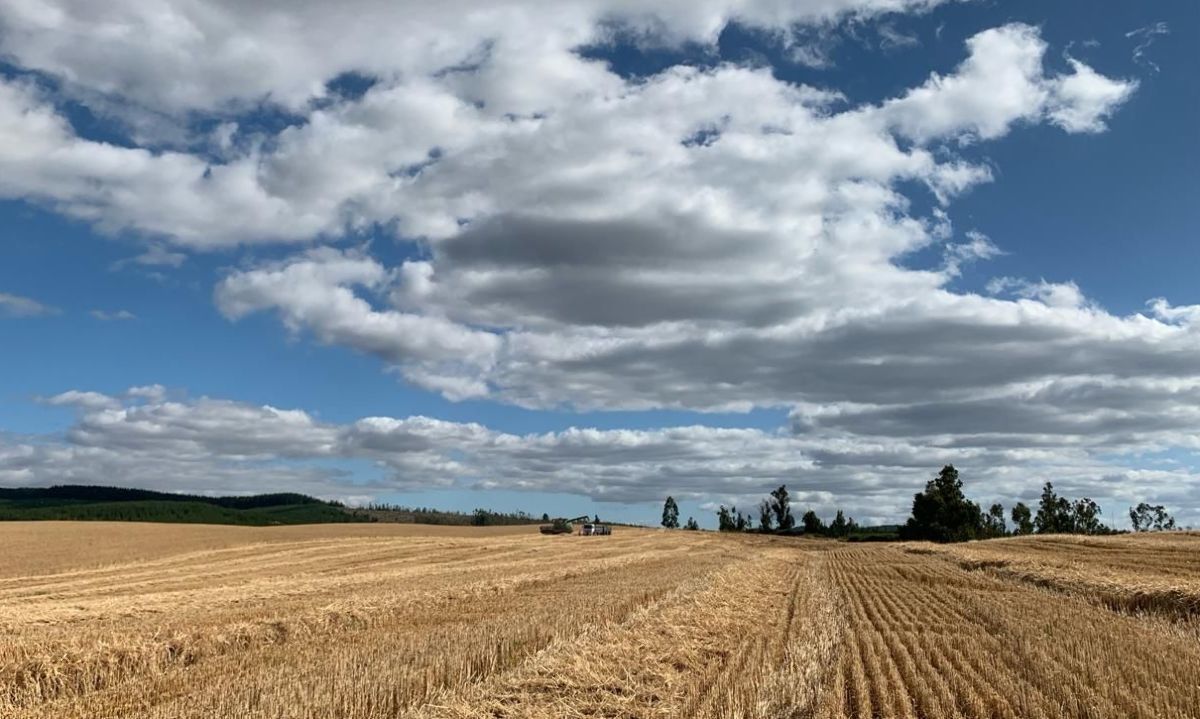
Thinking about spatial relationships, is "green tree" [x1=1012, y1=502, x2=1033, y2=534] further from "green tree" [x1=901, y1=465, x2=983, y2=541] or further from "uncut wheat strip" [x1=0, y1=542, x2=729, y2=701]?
"uncut wheat strip" [x1=0, y1=542, x2=729, y2=701]

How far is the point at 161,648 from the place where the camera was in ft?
52.1

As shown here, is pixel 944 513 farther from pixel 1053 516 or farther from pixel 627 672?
pixel 627 672

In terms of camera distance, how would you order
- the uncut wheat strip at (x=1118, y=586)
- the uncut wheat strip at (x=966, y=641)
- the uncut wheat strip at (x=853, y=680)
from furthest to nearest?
the uncut wheat strip at (x=1118, y=586) → the uncut wheat strip at (x=966, y=641) → the uncut wheat strip at (x=853, y=680)

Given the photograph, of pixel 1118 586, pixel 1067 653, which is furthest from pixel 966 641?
pixel 1118 586

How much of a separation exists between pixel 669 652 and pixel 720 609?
7.41m

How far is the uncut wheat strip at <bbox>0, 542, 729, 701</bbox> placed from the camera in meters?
14.0

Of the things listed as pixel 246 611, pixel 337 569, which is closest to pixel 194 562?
pixel 337 569

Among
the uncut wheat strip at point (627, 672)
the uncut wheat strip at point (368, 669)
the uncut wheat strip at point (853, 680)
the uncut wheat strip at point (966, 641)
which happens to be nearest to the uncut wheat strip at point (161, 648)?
the uncut wheat strip at point (368, 669)

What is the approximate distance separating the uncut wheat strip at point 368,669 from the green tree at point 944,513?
108 meters

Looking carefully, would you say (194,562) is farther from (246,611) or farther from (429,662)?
(429,662)

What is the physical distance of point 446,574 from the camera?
120 feet

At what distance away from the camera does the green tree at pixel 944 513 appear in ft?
392

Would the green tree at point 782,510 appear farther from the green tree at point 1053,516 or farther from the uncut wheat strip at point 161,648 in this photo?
the uncut wheat strip at point 161,648

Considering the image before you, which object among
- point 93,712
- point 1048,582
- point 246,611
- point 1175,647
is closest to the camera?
point 93,712
